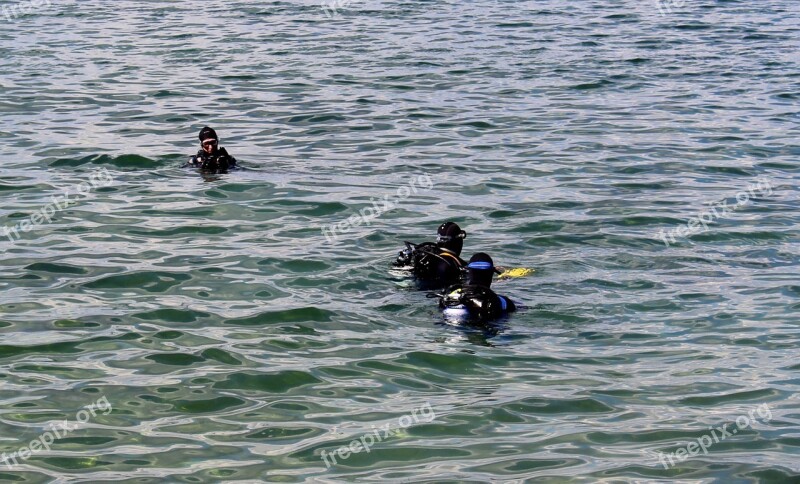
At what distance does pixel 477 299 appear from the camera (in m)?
11.9

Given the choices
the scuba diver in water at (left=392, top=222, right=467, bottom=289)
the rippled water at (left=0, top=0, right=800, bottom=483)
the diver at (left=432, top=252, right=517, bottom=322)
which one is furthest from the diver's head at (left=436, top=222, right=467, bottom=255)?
the diver at (left=432, top=252, right=517, bottom=322)

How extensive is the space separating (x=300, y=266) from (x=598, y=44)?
18.2 meters

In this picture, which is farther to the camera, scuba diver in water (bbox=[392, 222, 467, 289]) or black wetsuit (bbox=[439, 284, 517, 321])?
scuba diver in water (bbox=[392, 222, 467, 289])

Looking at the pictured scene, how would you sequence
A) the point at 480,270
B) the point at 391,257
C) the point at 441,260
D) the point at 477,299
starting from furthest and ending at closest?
the point at 391,257 → the point at 441,260 → the point at 480,270 → the point at 477,299

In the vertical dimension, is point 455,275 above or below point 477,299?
below

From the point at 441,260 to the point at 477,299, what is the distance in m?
1.51

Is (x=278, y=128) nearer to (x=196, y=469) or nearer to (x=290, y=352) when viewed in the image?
(x=290, y=352)

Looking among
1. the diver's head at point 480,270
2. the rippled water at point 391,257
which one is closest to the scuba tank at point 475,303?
the diver's head at point 480,270

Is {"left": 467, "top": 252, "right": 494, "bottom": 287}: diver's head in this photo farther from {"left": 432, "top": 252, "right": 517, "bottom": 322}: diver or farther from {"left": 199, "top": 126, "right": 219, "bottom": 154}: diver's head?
{"left": 199, "top": 126, "right": 219, "bottom": 154}: diver's head

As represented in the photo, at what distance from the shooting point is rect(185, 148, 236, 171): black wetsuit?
60.9 feet

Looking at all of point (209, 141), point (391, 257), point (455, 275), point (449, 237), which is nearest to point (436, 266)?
point (455, 275)

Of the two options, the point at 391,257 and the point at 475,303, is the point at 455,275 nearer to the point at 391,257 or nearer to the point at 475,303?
the point at 475,303

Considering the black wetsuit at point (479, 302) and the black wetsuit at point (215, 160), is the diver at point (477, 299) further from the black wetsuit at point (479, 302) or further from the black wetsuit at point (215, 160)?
the black wetsuit at point (215, 160)

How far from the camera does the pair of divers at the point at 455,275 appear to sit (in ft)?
39.1
